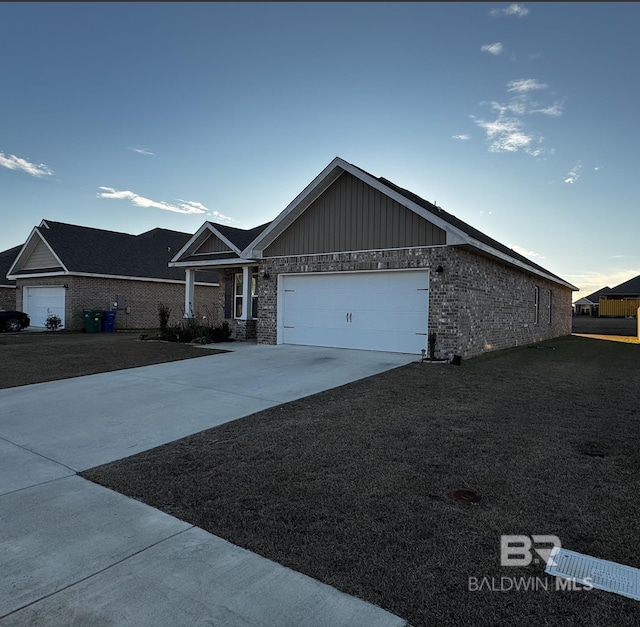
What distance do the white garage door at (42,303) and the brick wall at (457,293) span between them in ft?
44.7

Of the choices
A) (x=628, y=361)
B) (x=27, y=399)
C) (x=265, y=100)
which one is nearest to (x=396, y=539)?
(x=27, y=399)

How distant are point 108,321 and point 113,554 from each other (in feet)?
69.2

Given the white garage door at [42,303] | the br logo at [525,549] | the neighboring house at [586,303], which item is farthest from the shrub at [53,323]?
the neighboring house at [586,303]

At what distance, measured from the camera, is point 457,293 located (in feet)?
36.3

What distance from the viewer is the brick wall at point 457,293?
11.1m

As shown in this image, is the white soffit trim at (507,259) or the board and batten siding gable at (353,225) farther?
the board and batten siding gable at (353,225)

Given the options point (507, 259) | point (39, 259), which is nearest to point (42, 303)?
point (39, 259)

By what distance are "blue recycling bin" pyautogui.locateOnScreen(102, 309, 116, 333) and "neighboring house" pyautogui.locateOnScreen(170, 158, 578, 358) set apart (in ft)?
27.2

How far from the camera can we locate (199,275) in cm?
2641

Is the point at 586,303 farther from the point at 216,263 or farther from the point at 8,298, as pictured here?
the point at 8,298

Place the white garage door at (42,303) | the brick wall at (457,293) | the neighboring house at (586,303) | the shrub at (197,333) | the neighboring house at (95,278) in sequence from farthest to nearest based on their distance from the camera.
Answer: the neighboring house at (586,303), the white garage door at (42,303), the neighboring house at (95,278), the shrub at (197,333), the brick wall at (457,293)

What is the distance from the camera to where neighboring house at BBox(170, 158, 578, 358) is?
11.2 meters

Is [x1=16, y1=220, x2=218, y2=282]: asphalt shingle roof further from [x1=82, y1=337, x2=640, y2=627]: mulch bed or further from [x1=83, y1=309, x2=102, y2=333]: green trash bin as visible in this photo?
[x1=82, y1=337, x2=640, y2=627]: mulch bed

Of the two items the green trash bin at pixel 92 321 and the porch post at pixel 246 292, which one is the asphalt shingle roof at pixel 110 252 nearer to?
the green trash bin at pixel 92 321
